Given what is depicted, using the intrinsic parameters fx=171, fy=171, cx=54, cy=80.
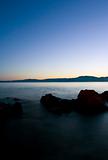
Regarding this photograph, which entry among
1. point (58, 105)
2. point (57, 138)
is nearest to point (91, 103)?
point (58, 105)

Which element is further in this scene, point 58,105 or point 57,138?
point 58,105

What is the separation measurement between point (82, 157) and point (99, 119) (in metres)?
16.1

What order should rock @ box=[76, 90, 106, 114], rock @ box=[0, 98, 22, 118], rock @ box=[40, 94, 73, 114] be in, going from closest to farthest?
rock @ box=[0, 98, 22, 118] < rock @ box=[40, 94, 73, 114] < rock @ box=[76, 90, 106, 114]

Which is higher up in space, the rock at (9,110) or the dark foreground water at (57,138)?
the rock at (9,110)

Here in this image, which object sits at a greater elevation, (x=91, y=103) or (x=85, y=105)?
(x=91, y=103)

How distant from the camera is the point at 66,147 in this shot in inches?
716

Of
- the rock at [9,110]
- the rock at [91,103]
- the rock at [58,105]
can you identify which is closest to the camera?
the rock at [9,110]

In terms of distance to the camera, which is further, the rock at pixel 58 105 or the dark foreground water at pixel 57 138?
the rock at pixel 58 105

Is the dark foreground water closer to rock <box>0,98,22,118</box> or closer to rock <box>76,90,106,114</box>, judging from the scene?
rock <box>0,98,22,118</box>

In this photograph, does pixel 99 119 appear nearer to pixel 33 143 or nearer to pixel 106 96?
pixel 33 143

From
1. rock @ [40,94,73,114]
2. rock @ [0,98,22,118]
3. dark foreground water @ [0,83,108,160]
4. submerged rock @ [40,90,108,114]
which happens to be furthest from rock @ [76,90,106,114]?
rock @ [0,98,22,118]

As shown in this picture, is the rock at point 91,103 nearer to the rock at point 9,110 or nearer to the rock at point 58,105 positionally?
the rock at point 58,105

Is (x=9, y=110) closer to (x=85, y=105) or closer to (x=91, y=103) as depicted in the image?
(x=85, y=105)

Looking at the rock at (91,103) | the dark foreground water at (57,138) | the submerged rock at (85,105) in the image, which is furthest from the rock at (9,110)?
the rock at (91,103)
